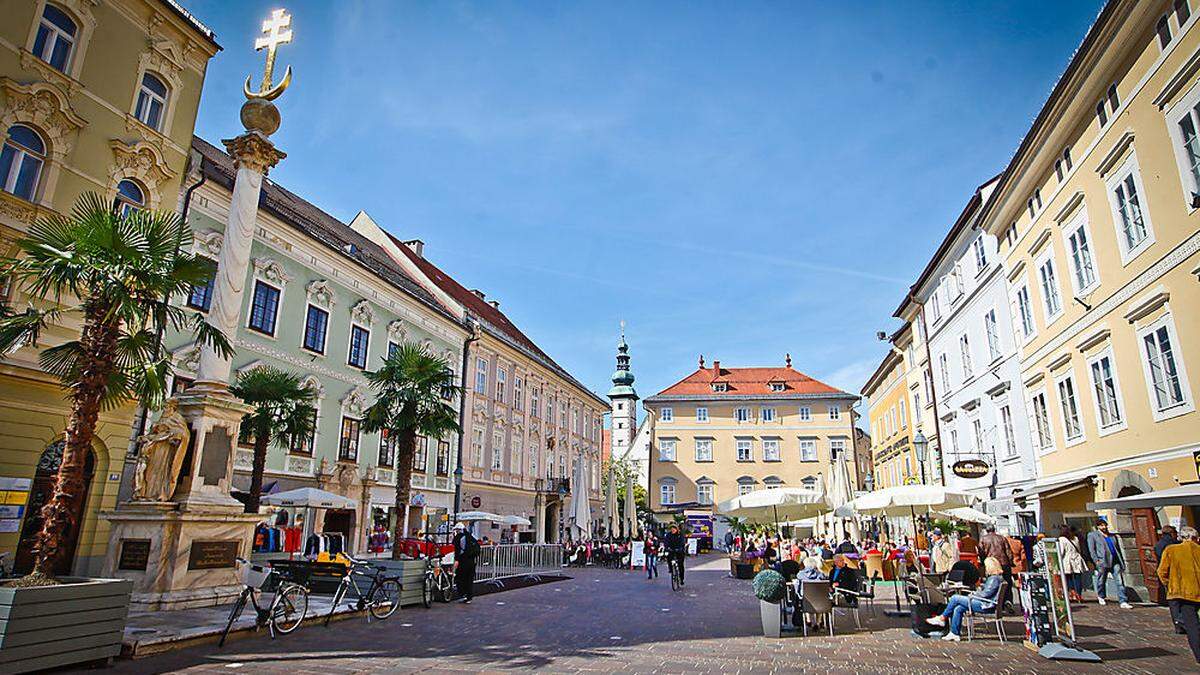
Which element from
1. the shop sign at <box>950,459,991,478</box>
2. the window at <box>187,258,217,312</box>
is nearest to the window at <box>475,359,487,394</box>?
the window at <box>187,258,217,312</box>

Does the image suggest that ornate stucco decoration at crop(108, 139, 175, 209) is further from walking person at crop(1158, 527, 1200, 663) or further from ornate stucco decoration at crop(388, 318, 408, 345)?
walking person at crop(1158, 527, 1200, 663)

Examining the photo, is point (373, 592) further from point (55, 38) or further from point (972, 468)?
point (972, 468)

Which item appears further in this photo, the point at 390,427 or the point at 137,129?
the point at 390,427

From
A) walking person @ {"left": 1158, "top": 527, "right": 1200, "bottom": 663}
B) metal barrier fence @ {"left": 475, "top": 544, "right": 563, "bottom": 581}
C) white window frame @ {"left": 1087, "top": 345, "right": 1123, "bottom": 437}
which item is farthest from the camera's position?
metal barrier fence @ {"left": 475, "top": 544, "right": 563, "bottom": 581}

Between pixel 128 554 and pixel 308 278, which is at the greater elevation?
pixel 308 278

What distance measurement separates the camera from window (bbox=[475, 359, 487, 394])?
118ft

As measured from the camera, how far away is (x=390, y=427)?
65.7 ft

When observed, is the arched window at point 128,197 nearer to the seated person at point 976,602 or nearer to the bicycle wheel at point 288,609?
the bicycle wheel at point 288,609

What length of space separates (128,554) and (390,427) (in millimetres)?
9225

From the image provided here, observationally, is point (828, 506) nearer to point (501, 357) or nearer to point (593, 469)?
point (501, 357)

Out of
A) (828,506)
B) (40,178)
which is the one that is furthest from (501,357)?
(40,178)

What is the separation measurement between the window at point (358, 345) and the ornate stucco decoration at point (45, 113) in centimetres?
1265

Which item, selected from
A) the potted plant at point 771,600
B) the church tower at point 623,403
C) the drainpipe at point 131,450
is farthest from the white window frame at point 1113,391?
the church tower at point 623,403

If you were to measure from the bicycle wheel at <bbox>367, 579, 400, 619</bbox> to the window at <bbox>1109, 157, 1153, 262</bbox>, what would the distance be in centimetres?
1650
